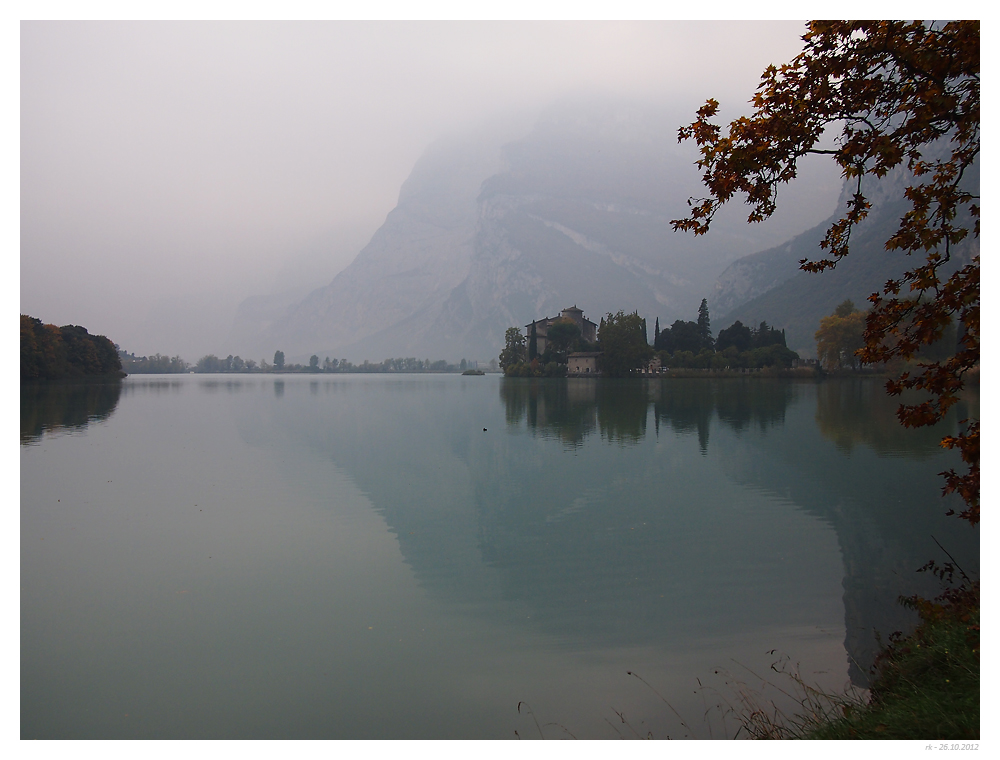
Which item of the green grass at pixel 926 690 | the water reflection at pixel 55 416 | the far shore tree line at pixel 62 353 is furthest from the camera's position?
the far shore tree line at pixel 62 353

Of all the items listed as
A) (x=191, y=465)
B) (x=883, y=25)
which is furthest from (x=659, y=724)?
(x=191, y=465)

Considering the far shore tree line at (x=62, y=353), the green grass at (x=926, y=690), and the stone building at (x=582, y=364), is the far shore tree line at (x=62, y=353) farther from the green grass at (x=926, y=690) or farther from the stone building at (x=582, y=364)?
the green grass at (x=926, y=690)

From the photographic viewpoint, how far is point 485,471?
16.7 metres

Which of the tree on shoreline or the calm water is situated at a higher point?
the tree on shoreline

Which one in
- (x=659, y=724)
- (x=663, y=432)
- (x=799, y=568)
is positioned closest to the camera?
(x=659, y=724)

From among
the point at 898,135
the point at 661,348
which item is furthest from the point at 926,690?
the point at 661,348

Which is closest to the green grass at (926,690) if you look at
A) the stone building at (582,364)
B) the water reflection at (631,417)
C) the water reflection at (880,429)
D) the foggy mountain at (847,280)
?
the water reflection at (880,429)

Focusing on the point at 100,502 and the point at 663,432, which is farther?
the point at 663,432

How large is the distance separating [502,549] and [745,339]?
9776cm

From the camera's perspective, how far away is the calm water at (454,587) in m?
5.38

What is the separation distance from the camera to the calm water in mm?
5379

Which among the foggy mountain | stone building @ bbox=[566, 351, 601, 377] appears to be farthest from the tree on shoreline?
the foggy mountain

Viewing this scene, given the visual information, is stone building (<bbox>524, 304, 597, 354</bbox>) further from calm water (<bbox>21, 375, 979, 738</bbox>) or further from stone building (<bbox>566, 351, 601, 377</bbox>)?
calm water (<bbox>21, 375, 979, 738</bbox>)

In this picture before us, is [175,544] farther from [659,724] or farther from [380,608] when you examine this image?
[659,724]
